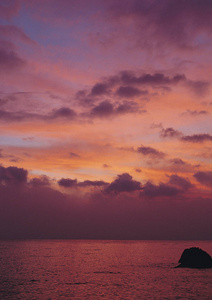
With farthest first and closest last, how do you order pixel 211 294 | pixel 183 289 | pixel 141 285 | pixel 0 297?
pixel 141 285, pixel 183 289, pixel 211 294, pixel 0 297

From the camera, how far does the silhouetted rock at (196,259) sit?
231 feet

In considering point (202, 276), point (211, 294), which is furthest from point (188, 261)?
point (211, 294)

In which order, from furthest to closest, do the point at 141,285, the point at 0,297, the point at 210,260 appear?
the point at 210,260 → the point at 141,285 → the point at 0,297

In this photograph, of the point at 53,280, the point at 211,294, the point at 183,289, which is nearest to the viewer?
the point at 211,294

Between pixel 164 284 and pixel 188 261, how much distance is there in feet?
94.6

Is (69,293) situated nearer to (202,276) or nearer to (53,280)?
(53,280)

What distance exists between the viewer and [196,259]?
237 ft

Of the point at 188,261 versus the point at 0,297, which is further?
the point at 188,261

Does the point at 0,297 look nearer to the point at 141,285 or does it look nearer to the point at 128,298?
the point at 128,298

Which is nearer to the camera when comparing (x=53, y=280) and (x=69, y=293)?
(x=69, y=293)

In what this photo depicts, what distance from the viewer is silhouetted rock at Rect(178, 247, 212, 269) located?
231ft

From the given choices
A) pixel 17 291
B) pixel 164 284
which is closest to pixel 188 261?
pixel 164 284

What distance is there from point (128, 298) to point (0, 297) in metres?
15.1

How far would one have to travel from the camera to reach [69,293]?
131 feet
